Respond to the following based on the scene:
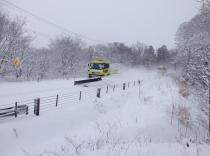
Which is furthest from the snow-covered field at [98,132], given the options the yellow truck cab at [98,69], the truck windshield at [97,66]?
the truck windshield at [97,66]

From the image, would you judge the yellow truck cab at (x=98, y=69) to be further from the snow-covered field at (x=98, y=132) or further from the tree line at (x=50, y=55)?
the snow-covered field at (x=98, y=132)

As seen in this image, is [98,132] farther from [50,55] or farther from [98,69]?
[50,55]

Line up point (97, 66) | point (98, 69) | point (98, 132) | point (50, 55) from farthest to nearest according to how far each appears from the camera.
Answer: point (50, 55) → point (97, 66) → point (98, 69) → point (98, 132)

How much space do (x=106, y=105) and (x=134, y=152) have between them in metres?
12.6

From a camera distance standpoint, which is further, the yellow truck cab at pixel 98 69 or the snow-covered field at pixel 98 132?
the yellow truck cab at pixel 98 69

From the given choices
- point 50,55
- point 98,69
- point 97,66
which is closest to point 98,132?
point 98,69

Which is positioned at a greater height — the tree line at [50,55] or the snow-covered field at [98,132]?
the tree line at [50,55]

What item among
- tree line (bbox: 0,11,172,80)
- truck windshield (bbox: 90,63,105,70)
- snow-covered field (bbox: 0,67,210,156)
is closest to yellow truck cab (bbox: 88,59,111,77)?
truck windshield (bbox: 90,63,105,70)

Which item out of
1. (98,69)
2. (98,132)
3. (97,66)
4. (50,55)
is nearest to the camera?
(98,132)

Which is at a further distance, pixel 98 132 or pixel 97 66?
pixel 97 66

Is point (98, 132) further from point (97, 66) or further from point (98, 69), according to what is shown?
point (97, 66)

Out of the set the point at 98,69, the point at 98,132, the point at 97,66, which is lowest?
the point at 98,132

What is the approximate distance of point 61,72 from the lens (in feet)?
202

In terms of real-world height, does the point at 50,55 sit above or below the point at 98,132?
above
